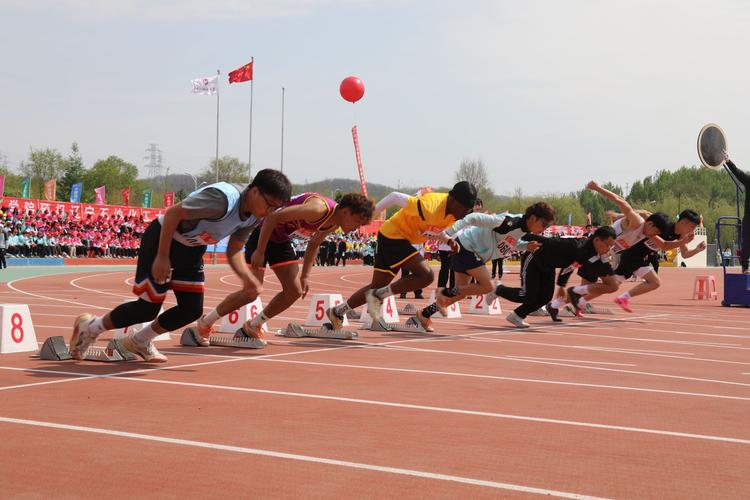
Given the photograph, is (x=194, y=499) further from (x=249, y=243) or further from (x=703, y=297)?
(x=703, y=297)

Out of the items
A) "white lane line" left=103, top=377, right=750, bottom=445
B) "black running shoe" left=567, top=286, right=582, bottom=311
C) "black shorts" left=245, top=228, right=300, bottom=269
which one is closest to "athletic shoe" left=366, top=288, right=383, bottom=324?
"black shorts" left=245, top=228, right=300, bottom=269

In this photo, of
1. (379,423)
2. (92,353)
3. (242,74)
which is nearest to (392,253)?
(92,353)

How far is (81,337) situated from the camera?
25.7 ft

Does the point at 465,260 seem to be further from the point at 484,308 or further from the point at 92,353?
the point at 92,353

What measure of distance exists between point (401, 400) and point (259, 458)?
2027 millimetres

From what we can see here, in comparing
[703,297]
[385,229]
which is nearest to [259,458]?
[385,229]

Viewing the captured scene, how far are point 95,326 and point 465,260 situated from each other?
5923 millimetres

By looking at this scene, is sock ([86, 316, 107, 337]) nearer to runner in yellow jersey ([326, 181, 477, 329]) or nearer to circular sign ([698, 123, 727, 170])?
runner in yellow jersey ([326, 181, 477, 329])

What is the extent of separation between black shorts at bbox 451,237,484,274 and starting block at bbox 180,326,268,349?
11.7 ft

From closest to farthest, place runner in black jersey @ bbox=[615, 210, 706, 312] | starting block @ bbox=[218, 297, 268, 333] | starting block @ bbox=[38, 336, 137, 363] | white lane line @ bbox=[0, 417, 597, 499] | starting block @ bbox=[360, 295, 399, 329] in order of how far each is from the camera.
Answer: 1. white lane line @ bbox=[0, 417, 597, 499]
2. starting block @ bbox=[38, 336, 137, 363]
3. starting block @ bbox=[218, 297, 268, 333]
4. starting block @ bbox=[360, 295, 399, 329]
5. runner in black jersey @ bbox=[615, 210, 706, 312]

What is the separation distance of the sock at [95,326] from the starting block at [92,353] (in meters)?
0.28

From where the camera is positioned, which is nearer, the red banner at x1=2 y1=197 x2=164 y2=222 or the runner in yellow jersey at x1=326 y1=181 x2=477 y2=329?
the runner in yellow jersey at x1=326 y1=181 x2=477 y2=329

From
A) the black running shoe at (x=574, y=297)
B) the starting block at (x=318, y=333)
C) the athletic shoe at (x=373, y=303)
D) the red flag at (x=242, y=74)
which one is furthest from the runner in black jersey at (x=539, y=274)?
the red flag at (x=242, y=74)

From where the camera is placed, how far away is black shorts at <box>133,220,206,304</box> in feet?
23.9
